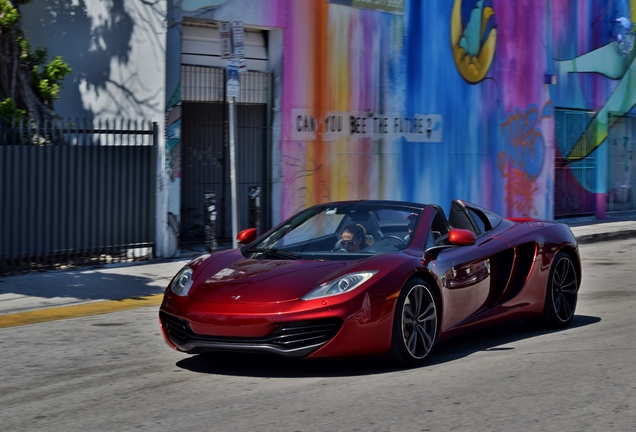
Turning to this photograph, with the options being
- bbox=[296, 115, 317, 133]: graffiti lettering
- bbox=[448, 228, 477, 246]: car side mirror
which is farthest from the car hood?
bbox=[296, 115, 317, 133]: graffiti lettering

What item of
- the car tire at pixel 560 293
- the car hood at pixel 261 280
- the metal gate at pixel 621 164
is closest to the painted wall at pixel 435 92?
the metal gate at pixel 621 164

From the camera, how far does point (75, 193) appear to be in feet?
46.5

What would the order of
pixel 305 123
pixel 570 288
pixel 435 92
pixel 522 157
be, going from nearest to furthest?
pixel 570 288 < pixel 305 123 < pixel 435 92 < pixel 522 157

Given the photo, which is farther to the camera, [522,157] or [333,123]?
[522,157]

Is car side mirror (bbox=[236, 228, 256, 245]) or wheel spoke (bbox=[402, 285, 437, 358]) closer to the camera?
wheel spoke (bbox=[402, 285, 437, 358])

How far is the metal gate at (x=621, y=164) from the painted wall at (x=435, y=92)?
0.47 meters

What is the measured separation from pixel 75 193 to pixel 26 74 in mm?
1734

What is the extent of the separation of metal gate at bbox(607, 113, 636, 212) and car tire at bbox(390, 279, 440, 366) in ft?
66.9

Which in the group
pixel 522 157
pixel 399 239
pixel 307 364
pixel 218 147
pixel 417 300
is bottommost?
pixel 307 364

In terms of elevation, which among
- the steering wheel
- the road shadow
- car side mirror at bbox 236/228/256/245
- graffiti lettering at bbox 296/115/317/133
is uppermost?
graffiti lettering at bbox 296/115/317/133

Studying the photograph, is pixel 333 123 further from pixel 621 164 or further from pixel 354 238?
pixel 621 164

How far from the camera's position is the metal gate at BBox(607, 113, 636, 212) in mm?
27047

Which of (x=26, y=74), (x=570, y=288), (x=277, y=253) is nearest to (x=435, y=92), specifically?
(x=26, y=74)

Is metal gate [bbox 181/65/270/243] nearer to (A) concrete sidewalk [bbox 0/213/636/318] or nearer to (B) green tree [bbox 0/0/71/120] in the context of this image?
(A) concrete sidewalk [bbox 0/213/636/318]
